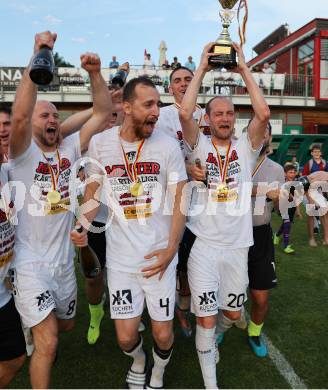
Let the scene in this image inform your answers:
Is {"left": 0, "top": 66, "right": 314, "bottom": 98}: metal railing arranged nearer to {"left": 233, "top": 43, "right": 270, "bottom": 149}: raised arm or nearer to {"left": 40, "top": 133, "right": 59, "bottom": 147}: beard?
{"left": 233, "top": 43, "right": 270, "bottom": 149}: raised arm

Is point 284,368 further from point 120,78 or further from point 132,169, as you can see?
point 120,78

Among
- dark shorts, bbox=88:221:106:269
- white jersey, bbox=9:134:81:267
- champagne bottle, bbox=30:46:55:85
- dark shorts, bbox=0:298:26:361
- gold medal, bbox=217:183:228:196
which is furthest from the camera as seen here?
dark shorts, bbox=88:221:106:269

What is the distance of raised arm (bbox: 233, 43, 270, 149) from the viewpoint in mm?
3521

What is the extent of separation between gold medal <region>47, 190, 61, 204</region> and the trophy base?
1.69 metres

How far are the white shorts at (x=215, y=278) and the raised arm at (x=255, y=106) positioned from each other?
101 centimetres

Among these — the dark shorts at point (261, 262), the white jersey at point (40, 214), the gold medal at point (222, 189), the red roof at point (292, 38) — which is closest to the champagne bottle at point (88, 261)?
the white jersey at point (40, 214)

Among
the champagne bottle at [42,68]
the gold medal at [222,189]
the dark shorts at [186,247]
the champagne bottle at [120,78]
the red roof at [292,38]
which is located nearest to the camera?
the champagne bottle at [42,68]

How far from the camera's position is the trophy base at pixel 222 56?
11.6 ft

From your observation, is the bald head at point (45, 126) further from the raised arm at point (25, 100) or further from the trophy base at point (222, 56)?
the trophy base at point (222, 56)

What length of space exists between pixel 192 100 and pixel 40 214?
1.55 m

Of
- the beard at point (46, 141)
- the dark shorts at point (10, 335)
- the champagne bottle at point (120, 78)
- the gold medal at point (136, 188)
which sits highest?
the champagne bottle at point (120, 78)

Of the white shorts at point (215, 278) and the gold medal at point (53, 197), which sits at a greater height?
the gold medal at point (53, 197)

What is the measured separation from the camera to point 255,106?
139 inches

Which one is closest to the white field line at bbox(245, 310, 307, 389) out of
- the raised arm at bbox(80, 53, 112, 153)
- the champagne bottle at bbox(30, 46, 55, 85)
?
the raised arm at bbox(80, 53, 112, 153)
